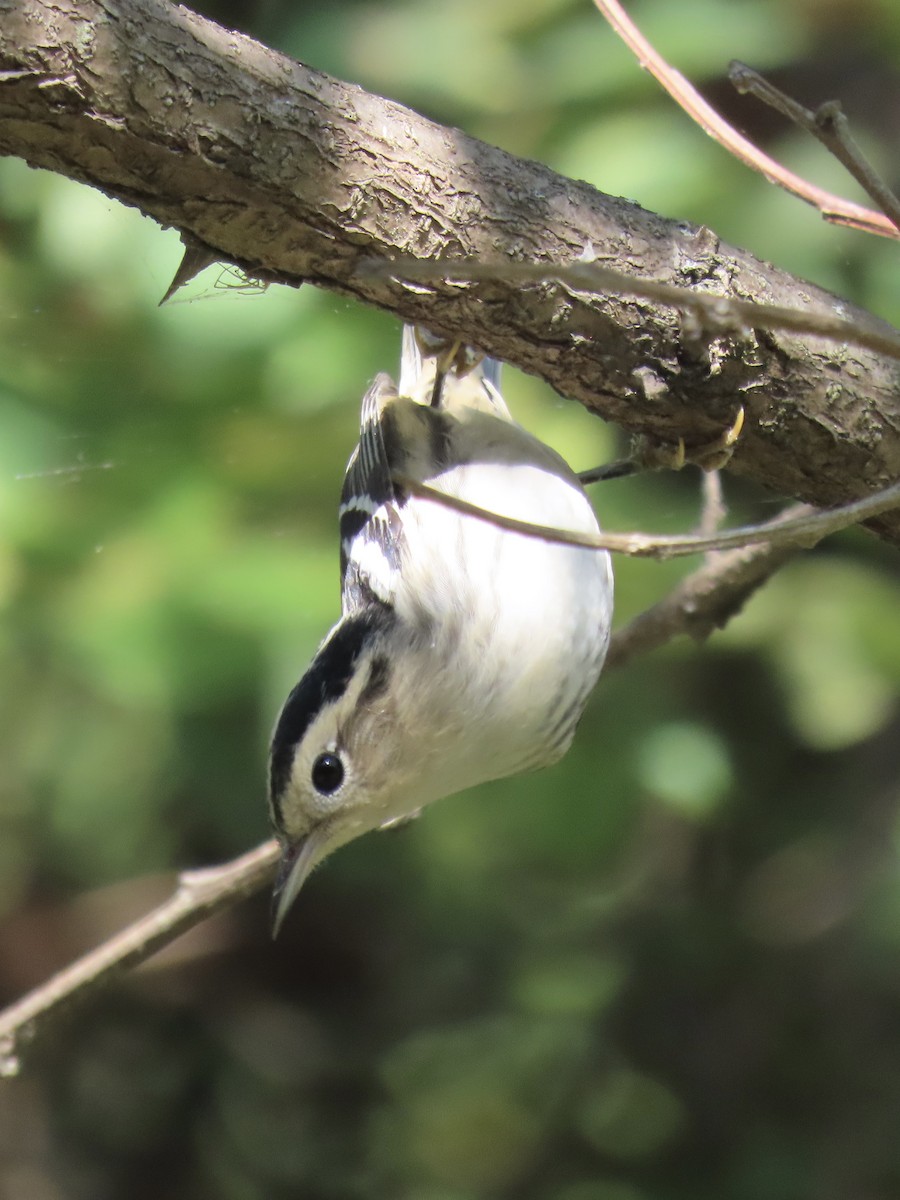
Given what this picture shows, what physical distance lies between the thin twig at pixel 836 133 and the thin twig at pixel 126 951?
1410 mm

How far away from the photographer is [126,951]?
2104mm

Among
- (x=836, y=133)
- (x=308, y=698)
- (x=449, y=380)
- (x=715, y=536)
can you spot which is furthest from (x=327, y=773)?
(x=836, y=133)

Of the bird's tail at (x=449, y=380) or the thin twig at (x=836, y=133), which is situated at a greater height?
the thin twig at (x=836, y=133)

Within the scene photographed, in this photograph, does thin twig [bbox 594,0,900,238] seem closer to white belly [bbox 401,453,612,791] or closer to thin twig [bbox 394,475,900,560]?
thin twig [bbox 394,475,900,560]

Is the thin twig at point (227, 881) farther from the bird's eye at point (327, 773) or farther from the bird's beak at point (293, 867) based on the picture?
the bird's eye at point (327, 773)

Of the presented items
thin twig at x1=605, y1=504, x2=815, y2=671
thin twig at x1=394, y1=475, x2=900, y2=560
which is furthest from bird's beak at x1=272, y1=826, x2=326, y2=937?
thin twig at x1=394, y1=475, x2=900, y2=560

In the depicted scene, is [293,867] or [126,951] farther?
[293,867]

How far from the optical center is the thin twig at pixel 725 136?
1.71 metres

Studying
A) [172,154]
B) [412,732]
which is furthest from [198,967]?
[172,154]

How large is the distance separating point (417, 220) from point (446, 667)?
92 centimetres

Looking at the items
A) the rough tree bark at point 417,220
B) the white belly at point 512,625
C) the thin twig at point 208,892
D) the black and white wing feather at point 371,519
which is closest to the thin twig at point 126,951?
the thin twig at point 208,892

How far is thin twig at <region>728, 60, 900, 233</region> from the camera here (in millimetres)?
1417

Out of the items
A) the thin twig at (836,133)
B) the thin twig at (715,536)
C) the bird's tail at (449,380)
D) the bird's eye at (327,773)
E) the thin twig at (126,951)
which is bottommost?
the thin twig at (126,951)

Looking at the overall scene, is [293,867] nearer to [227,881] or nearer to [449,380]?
[227,881]
